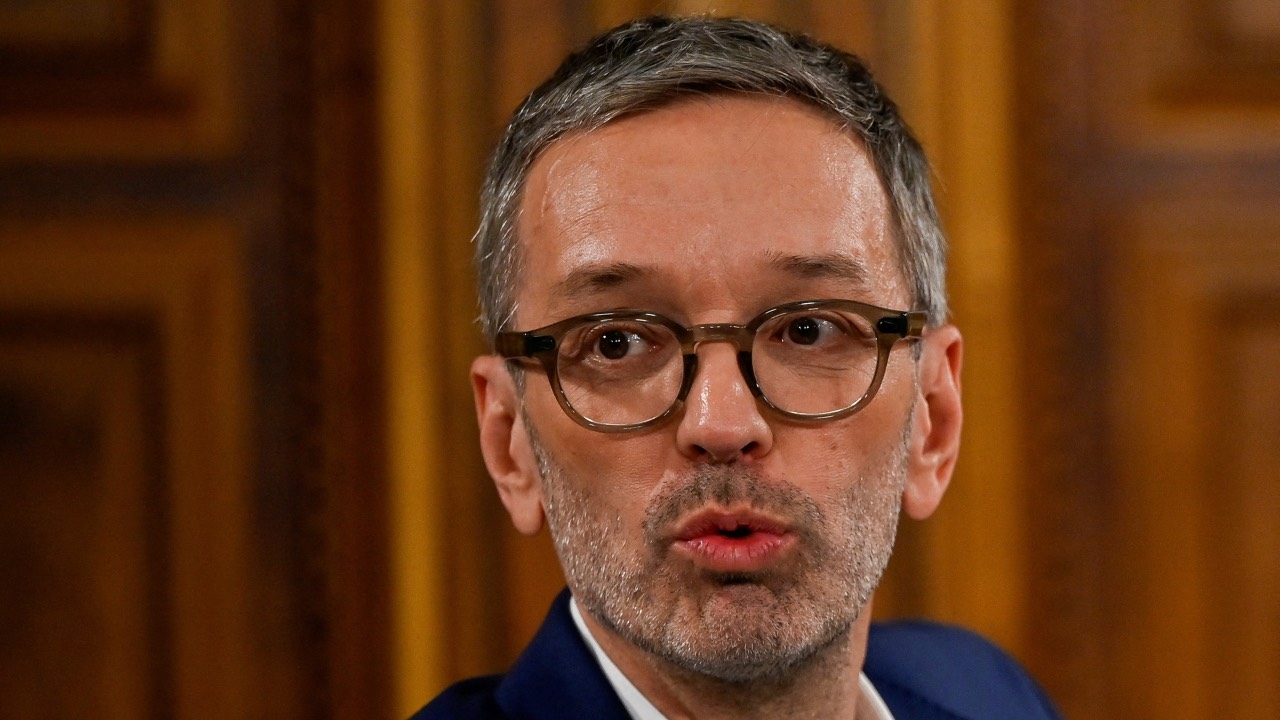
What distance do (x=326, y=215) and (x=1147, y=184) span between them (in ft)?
3.09

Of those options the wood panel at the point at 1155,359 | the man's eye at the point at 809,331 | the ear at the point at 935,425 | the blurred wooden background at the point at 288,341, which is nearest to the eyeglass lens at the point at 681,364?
the man's eye at the point at 809,331

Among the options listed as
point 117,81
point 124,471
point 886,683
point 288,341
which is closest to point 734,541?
point 886,683

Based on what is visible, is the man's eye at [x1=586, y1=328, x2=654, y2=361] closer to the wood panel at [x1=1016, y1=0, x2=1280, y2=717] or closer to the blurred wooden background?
the blurred wooden background

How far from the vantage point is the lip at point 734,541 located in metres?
0.72

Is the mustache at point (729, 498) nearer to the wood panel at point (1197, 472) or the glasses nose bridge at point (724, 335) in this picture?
the glasses nose bridge at point (724, 335)

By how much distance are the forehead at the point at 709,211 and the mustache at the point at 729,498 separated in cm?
12

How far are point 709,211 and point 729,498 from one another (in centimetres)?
19

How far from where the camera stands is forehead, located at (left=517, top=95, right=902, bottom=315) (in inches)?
29.1

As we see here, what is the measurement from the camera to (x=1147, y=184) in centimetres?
128

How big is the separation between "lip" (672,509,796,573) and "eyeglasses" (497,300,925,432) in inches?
2.9

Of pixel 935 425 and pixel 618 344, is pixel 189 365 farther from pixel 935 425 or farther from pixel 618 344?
pixel 935 425

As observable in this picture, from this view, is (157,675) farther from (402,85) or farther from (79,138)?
(402,85)

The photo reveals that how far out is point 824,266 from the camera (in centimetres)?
76

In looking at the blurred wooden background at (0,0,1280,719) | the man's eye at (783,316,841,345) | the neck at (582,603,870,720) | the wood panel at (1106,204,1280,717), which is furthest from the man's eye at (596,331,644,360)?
the wood panel at (1106,204,1280,717)
